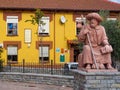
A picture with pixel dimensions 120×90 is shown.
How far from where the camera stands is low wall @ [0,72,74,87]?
82.4 feet

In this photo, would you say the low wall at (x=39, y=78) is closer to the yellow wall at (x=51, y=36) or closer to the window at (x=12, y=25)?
the yellow wall at (x=51, y=36)

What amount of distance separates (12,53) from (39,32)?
3.74 metres

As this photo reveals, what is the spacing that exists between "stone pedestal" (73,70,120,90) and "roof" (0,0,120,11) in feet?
118

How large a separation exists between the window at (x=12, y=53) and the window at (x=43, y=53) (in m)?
2.71

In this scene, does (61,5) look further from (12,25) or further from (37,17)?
(37,17)

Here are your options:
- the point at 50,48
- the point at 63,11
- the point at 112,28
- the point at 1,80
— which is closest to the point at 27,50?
the point at 50,48

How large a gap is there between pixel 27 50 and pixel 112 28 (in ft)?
54.1

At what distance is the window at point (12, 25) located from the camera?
5081 cm

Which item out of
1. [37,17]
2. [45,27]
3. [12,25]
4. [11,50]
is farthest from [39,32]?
[37,17]

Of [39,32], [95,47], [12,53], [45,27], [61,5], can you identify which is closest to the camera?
[95,47]

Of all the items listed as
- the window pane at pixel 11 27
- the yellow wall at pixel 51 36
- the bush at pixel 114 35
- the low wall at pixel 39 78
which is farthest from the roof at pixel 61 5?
the low wall at pixel 39 78

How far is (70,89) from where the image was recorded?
2409 centimetres

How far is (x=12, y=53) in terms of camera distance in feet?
166

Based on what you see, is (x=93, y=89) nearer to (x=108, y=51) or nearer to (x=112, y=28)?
(x=108, y=51)
